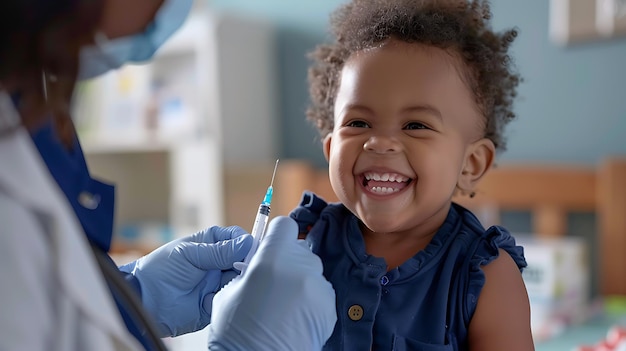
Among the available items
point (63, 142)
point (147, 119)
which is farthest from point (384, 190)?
point (147, 119)

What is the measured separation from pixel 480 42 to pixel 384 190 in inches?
10.6

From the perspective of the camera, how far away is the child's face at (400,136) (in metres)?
0.83

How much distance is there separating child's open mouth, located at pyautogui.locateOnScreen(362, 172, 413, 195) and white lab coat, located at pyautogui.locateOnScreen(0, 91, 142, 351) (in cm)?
42

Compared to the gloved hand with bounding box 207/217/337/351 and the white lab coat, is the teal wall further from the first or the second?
the white lab coat

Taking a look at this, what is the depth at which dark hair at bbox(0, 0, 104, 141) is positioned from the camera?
0.46m

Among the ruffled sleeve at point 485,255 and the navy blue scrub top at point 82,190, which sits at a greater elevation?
the navy blue scrub top at point 82,190

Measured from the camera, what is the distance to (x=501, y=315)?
802mm

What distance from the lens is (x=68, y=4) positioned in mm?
480

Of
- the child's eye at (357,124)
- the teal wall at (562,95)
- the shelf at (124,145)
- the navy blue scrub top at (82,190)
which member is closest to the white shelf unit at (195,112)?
the shelf at (124,145)

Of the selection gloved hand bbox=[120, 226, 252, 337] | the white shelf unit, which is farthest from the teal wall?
gloved hand bbox=[120, 226, 252, 337]

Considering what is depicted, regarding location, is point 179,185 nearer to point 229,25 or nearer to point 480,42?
point 229,25

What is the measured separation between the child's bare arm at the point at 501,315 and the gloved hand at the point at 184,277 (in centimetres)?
29

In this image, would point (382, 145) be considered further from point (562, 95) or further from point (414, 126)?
point (562, 95)

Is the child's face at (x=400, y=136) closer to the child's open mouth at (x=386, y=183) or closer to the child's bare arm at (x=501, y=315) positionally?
the child's open mouth at (x=386, y=183)
